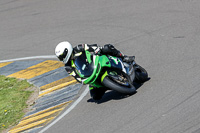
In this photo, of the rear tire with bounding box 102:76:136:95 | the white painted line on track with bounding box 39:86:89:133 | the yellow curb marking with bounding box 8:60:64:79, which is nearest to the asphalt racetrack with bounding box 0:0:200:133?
the white painted line on track with bounding box 39:86:89:133

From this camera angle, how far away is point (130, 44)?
40.0 feet

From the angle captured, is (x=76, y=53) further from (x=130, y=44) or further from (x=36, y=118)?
(x=130, y=44)

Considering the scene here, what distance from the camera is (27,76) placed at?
11.9 meters

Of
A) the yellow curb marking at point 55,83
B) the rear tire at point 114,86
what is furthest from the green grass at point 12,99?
the rear tire at point 114,86

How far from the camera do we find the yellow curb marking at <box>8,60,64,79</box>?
1191 centimetres

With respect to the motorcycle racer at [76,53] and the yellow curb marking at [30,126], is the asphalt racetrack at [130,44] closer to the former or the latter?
the motorcycle racer at [76,53]

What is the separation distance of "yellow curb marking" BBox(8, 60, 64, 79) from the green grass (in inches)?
13.2

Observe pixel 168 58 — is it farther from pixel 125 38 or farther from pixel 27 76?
pixel 27 76

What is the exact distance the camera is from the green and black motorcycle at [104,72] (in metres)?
8.15

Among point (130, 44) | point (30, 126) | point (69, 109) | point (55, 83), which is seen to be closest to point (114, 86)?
point (69, 109)

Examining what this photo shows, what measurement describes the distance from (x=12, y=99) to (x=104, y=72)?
342cm

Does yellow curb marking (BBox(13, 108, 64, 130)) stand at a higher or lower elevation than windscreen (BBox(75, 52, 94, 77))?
lower

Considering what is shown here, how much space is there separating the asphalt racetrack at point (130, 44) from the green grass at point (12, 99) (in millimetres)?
1596

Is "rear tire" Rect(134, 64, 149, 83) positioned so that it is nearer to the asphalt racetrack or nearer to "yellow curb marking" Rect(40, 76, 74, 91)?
the asphalt racetrack
